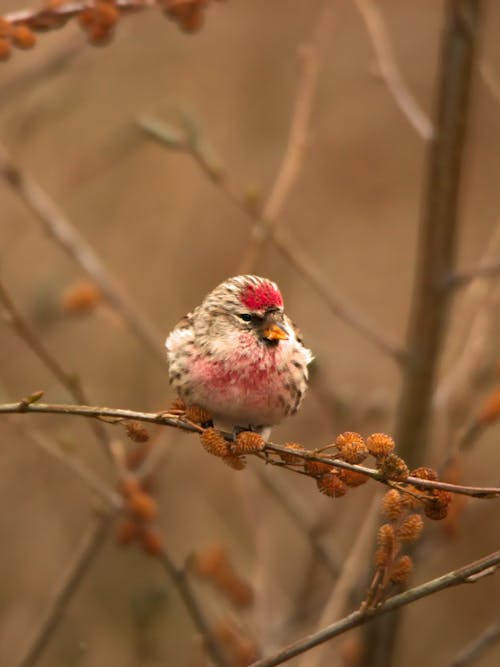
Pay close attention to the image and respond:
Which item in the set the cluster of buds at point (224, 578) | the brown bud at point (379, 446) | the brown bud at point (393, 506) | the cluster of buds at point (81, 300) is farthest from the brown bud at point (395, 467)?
the cluster of buds at point (81, 300)

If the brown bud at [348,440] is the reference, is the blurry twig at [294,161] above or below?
above

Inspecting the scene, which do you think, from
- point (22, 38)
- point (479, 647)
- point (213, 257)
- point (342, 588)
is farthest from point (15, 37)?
point (213, 257)

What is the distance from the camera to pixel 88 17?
125 inches

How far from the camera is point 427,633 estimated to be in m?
6.16

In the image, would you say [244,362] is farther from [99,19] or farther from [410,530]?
[99,19]

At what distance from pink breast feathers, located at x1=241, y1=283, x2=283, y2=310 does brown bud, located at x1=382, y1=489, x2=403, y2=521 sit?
3.14 feet

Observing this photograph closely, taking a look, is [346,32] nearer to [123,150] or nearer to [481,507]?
[123,150]

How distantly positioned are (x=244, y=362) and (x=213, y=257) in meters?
3.18

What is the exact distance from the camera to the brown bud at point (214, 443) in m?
2.40

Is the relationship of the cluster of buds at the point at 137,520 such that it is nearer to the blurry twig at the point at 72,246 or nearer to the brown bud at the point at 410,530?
the blurry twig at the point at 72,246

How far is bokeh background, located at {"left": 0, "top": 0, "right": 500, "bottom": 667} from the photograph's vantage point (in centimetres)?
502

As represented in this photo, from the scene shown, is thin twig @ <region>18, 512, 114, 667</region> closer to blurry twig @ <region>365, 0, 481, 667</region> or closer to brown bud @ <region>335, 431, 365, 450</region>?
blurry twig @ <region>365, 0, 481, 667</region>

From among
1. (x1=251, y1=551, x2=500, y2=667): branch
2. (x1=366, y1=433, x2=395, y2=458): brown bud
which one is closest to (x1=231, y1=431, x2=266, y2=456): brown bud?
(x1=366, y1=433, x2=395, y2=458): brown bud

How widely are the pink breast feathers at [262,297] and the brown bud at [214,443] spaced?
74 cm
